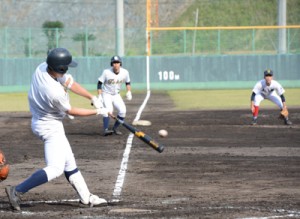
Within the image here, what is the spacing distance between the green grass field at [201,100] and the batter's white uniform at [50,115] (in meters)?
17.8

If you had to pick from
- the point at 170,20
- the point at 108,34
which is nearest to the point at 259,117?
the point at 108,34

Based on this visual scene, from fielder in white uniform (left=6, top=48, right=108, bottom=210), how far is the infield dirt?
308mm

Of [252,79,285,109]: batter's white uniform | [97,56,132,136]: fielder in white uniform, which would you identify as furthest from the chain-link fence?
[97,56,132,136]: fielder in white uniform

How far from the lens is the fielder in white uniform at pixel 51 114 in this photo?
9.57 m

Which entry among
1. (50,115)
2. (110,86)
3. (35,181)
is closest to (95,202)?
(35,181)

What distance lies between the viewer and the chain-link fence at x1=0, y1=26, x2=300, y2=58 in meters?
43.4

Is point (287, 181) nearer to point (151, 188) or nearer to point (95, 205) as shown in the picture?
point (151, 188)

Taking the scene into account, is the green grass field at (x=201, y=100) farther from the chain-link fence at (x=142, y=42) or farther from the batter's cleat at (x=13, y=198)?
the batter's cleat at (x=13, y=198)

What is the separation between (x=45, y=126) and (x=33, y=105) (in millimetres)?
294

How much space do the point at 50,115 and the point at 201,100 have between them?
73.4 feet

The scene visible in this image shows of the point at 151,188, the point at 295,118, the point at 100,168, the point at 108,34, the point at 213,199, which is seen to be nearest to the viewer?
the point at 213,199

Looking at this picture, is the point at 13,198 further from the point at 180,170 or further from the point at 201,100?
the point at 201,100

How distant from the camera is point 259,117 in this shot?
23.6 meters

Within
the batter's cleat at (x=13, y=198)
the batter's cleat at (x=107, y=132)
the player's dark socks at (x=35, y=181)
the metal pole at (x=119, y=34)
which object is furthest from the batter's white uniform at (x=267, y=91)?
the metal pole at (x=119, y=34)
